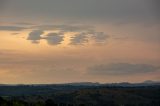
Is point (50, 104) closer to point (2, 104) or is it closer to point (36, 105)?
point (36, 105)

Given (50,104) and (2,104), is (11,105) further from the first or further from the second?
(50,104)

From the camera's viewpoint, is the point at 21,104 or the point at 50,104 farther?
the point at 50,104

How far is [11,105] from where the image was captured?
131 meters

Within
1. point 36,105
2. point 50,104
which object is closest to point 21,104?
point 36,105

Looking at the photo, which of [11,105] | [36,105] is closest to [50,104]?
[36,105]

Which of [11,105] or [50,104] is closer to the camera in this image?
[11,105]

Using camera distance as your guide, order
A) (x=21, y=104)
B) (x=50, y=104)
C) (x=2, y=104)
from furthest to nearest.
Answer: (x=50, y=104)
(x=21, y=104)
(x=2, y=104)

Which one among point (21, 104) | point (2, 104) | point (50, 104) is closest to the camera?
point (2, 104)

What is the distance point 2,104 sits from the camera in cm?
12769

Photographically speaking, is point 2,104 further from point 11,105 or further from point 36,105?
point 36,105

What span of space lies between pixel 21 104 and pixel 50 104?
1691cm

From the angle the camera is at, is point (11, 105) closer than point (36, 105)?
Yes

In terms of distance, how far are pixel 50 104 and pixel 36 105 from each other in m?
A: 12.0

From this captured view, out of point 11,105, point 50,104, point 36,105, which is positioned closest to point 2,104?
point 11,105
